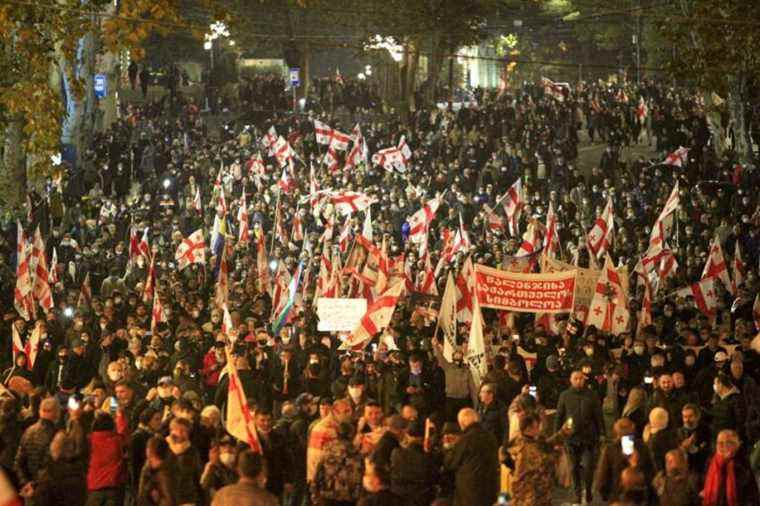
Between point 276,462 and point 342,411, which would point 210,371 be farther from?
point 342,411

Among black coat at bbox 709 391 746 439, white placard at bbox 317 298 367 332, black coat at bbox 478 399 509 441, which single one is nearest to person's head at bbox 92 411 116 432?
black coat at bbox 478 399 509 441

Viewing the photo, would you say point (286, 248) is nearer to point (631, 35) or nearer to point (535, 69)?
point (631, 35)

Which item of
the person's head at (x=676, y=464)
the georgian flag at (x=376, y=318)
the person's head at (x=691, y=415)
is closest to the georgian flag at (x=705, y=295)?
the georgian flag at (x=376, y=318)

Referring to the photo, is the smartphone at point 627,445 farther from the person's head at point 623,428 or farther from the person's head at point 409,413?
the person's head at point 409,413

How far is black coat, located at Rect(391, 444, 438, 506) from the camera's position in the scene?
10.9 metres

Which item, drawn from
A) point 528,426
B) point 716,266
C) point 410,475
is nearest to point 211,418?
point 410,475

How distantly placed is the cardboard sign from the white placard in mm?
1458

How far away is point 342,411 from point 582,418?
2748 mm

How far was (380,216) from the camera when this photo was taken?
109ft

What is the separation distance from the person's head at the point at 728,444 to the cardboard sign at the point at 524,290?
7.66 m

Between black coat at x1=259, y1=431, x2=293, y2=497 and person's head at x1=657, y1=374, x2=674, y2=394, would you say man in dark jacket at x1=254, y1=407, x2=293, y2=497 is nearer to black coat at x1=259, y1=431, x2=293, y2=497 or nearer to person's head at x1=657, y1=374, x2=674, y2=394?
black coat at x1=259, y1=431, x2=293, y2=497

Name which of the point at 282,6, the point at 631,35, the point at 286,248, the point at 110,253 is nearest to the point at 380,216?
the point at 286,248

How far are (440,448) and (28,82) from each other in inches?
451

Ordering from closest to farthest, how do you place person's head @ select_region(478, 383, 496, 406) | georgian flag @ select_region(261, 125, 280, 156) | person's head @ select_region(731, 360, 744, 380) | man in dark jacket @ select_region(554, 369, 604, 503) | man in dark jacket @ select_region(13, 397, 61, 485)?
man in dark jacket @ select_region(13, 397, 61, 485), person's head @ select_region(478, 383, 496, 406), man in dark jacket @ select_region(554, 369, 604, 503), person's head @ select_region(731, 360, 744, 380), georgian flag @ select_region(261, 125, 280, 156)
